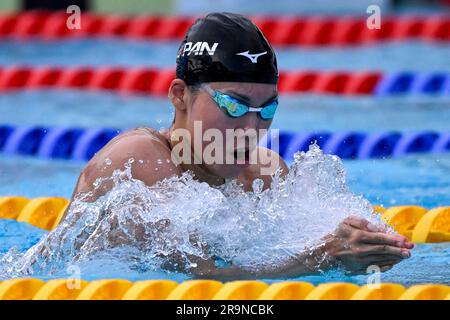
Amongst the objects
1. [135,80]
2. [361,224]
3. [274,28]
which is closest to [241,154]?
[361,224]

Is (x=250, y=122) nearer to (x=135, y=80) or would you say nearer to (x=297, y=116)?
(x=297, y=116)

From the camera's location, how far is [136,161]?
3.09 m

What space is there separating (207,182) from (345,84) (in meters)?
3.95

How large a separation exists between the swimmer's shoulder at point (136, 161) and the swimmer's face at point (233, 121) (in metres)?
0.12

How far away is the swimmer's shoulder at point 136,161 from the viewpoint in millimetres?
3090

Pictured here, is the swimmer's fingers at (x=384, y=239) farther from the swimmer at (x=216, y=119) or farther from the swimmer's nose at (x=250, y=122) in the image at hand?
the swimmer's nose at (x=250, y=122)

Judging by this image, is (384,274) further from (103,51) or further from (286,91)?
(103,51)

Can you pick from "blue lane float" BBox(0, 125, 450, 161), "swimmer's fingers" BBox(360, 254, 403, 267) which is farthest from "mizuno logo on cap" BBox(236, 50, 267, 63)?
"blue lane float" BBox(0, 125, 450, 161)

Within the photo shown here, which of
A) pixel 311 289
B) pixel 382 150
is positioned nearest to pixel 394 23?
pixel 382 150

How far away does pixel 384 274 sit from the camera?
10.8 ft

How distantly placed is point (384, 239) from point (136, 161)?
0.78 m

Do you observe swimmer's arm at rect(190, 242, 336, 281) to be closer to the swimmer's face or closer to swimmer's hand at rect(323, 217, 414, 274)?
swimmer's hand at rect(323, 217, 414, 274)

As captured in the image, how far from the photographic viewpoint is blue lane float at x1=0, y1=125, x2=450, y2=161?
18.1ft

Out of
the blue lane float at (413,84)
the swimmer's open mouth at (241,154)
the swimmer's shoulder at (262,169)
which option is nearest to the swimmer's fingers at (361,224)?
the swimmer's open mouth at (241,154)
